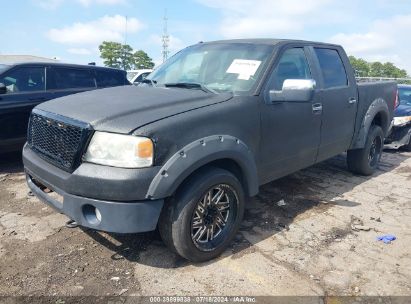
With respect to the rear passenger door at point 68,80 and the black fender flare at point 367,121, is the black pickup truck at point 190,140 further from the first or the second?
the rear passenger door at point 68,80

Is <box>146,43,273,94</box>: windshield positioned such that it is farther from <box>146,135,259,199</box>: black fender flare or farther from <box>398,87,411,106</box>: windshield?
<box>398,87,411,106</box>: windshield

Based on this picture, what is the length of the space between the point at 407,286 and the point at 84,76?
19.1ft

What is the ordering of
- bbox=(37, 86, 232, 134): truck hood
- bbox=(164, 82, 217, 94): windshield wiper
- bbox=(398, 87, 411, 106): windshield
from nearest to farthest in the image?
bbox=(37, 86, 232, 134): truck hood
bbox=(164, 82, 217, 94): windshield wiper
bbox=(398, 87, 411, 106): windshield

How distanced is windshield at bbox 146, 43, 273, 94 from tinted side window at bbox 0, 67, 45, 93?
262cm

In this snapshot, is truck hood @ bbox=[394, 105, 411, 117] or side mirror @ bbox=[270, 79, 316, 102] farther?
truck hood @ bbox=[394, 105, 411, 117]

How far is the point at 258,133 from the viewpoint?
336cm

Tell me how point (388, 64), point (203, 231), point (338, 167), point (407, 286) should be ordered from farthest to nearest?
point (388, 64) < point (338, 167) < point (203, 231) < point (407, 286)

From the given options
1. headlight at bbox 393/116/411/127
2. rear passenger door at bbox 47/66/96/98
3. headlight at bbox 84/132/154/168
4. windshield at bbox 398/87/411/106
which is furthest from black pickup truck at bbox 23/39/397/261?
windshield at bbox 398/87/411/106

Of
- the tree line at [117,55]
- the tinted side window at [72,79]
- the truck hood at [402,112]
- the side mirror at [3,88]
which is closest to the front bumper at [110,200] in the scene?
the side mirror at [3,88]

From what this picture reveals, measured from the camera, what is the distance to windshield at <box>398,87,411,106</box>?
8473mm

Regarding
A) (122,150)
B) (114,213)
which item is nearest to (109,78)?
(122,150)

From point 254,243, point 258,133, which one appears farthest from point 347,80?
point 254,243

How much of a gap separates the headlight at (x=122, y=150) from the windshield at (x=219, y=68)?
3.66 ft

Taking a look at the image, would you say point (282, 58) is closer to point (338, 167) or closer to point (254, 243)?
point (254, 243)
